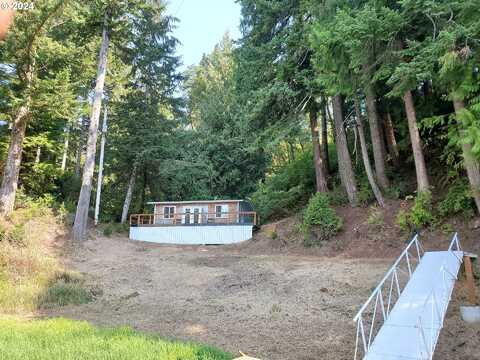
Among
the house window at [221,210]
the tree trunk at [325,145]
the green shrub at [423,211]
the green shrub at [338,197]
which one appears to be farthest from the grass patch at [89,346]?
the tree trunk at [325,145]

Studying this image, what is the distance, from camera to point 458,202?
10.3 meters

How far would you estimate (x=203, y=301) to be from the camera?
916cm

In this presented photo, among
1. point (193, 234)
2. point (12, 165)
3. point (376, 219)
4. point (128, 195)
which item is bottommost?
point (193, 234)

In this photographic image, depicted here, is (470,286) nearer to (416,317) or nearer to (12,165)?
(416,317)

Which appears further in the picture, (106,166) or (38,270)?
(106,166)

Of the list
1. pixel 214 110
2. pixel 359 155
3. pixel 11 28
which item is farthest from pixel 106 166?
pixel 359 155

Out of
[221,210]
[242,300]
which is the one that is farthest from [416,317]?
[221,210]

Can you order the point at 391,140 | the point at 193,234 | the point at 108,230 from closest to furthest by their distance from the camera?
the point at 391,140 < the point at 193,234 < the point at 108,230

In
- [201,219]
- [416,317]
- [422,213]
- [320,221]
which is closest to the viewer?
[416,317]

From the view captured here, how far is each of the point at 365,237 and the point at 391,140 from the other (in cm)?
550

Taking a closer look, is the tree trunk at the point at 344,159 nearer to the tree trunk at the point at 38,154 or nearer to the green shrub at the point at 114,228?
the green shrub at the point at 114,228

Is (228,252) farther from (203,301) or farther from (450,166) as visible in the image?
(450,166)

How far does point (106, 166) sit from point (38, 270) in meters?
13.6

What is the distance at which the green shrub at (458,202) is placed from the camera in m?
10.3
